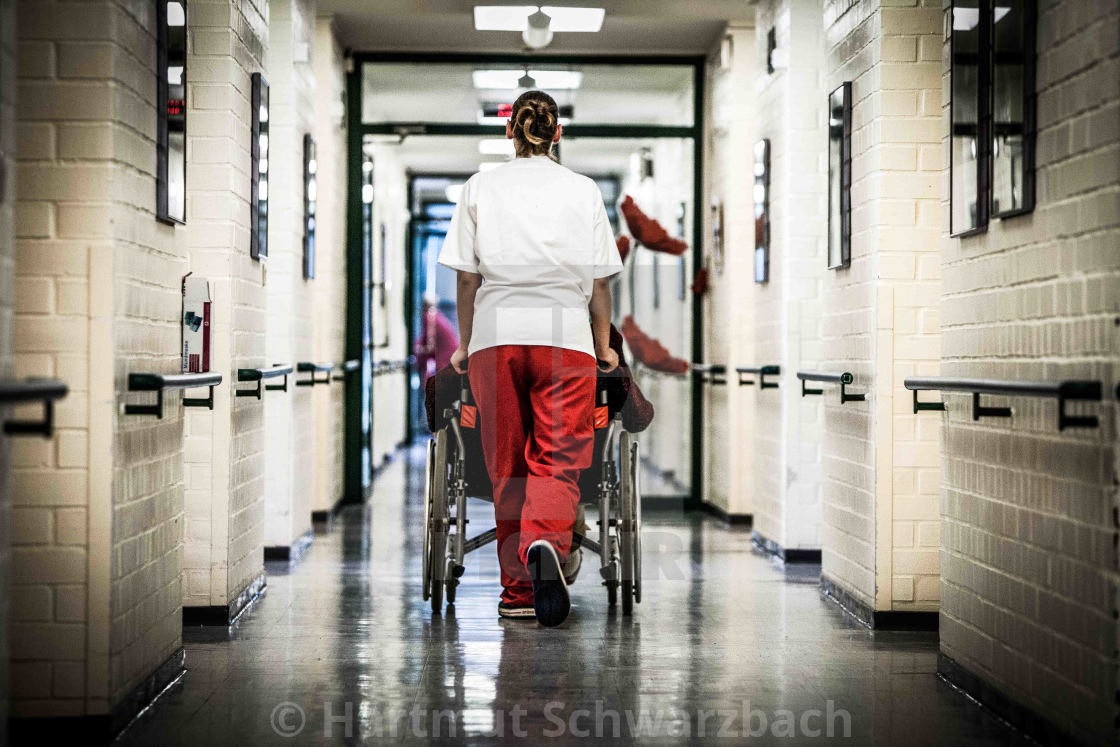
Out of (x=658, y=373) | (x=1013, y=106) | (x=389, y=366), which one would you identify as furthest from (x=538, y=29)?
(x=389, y=366)

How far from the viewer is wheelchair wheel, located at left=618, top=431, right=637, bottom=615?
3.87 metres

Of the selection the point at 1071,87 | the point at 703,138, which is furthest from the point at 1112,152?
the point at 703,138

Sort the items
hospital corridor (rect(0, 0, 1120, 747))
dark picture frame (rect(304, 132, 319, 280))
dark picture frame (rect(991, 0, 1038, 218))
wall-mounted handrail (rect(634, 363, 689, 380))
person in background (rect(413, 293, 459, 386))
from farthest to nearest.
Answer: person in background (rect(413, 293, 459, 386)) < wall-mounted handrail (rect(634, 363, 689, 380)) < dark picture frame (rect(304, 132, 319, 280)) < dark picture frame (rect(991, 0, 1038, 218)) < hospital corridor (rect(0, 0, 1120, 747))

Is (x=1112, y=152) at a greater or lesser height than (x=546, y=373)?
greater

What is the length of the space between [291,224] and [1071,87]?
359 cm

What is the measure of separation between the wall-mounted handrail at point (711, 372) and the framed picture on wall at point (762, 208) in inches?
32.6

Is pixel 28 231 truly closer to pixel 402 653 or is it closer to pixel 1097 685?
pixel 402 653

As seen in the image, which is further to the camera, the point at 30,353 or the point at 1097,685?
the point at 30,353

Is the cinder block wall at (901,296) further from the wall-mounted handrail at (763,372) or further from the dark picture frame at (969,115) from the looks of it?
the wall-mounted handrail at (763,372)

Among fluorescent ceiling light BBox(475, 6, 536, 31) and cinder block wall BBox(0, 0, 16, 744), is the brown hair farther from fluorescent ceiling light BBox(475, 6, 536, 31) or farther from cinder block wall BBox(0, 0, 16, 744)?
fluorescent ceiling light BBox(475, 6, 536, 31)

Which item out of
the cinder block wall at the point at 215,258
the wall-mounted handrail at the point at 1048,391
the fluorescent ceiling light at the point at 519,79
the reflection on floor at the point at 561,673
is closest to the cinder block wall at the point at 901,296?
the reflection on floor at the point at 561,673

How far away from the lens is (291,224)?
5.30m

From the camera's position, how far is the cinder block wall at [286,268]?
203 inches

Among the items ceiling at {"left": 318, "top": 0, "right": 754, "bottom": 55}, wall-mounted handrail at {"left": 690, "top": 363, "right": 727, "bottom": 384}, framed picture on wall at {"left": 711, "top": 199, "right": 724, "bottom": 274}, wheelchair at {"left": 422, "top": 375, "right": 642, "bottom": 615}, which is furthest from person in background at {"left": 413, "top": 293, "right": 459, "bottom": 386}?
wheelchair at {"left": 422, "top": 375, "right": 642, "bottom": 615}
